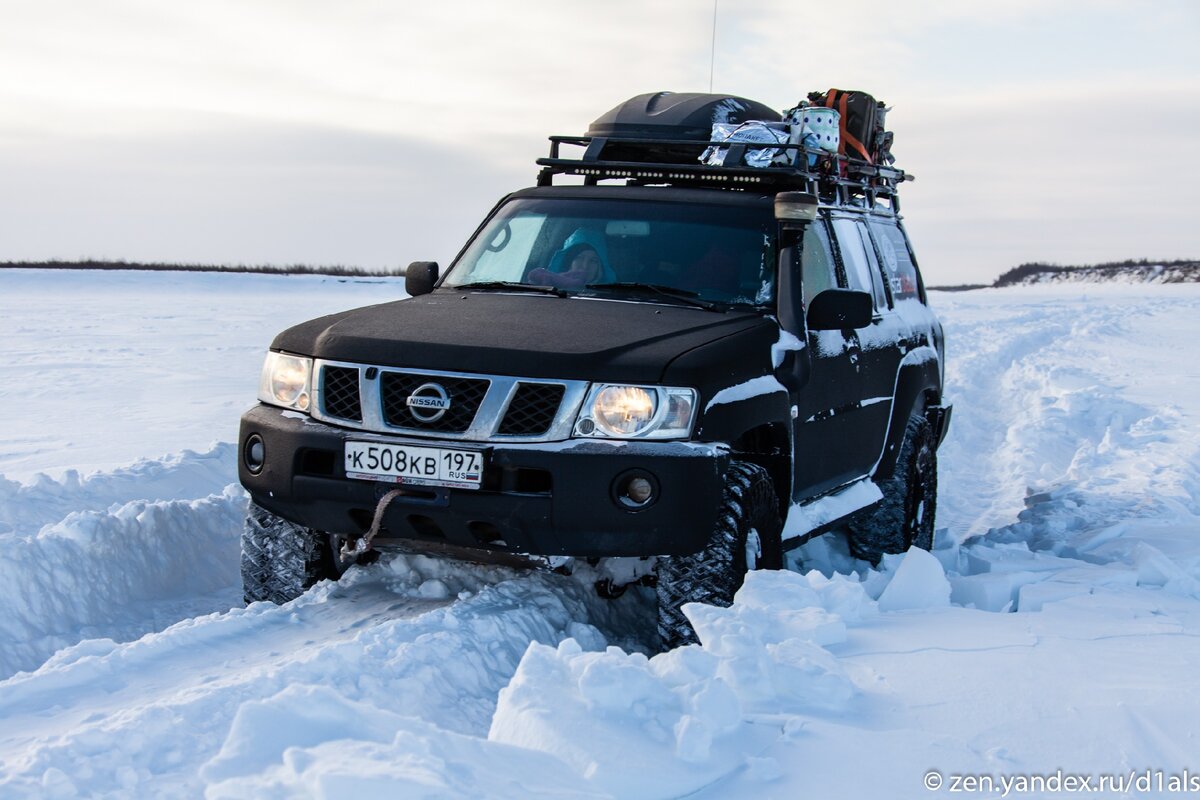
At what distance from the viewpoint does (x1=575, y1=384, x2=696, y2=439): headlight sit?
4363mm

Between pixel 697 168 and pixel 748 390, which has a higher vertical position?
pixel 697 168

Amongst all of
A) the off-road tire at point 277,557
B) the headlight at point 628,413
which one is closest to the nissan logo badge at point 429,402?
the headlight at point 628,413

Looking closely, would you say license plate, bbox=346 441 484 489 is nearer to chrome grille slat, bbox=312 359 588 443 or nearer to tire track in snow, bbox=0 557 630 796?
chrome grille slat, bbox=312 359 588 443

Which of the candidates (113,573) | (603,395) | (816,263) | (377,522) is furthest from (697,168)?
(113,573)

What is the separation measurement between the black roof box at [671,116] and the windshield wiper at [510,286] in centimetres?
159

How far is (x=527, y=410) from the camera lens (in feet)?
14.4

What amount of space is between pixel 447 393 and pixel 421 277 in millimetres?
1629

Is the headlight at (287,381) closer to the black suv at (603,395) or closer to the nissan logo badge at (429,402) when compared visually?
the black suv at (603,395)

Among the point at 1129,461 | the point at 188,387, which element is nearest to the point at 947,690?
the point at 1129,461

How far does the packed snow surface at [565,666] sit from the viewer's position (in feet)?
9.39

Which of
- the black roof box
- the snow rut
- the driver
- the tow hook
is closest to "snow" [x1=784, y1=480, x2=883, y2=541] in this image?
the driver

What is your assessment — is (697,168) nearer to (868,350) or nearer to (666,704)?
(868,350)

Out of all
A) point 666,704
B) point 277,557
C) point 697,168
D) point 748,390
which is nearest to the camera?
point 666,704

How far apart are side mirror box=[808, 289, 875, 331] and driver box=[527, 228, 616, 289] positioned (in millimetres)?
876
